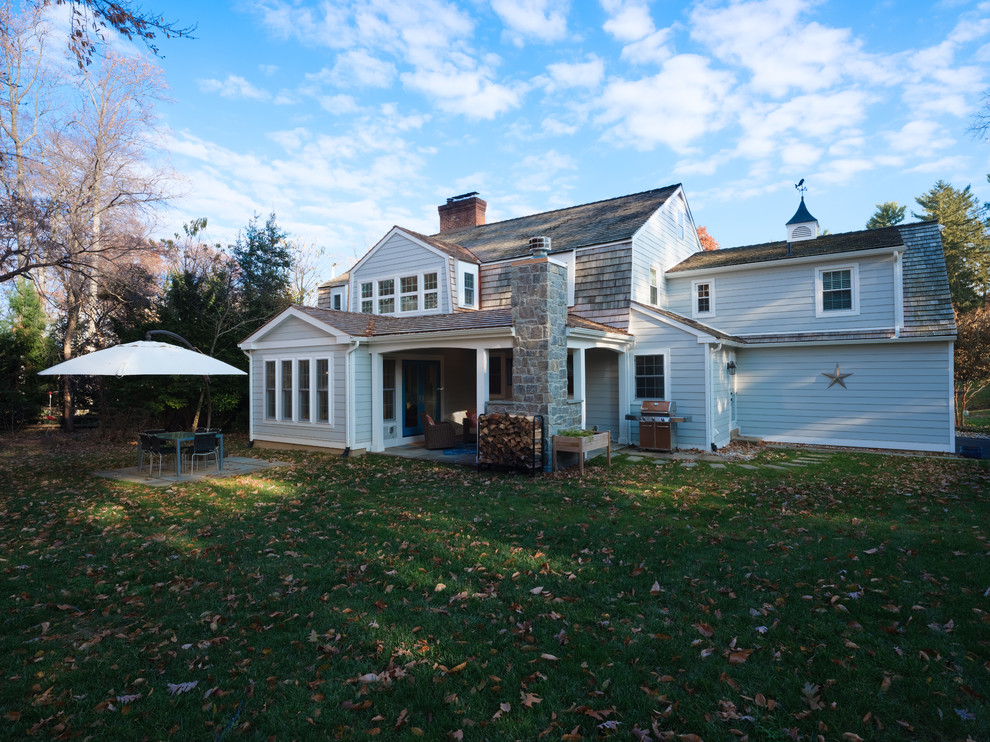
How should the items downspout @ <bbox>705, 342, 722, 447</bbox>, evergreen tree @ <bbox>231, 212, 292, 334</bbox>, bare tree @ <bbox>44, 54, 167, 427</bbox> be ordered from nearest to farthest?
downspout @ <bbox>705, 342, 722, 447</bbox>
bare tree @ <bbox>44, 54, 167, 427</bbox>
evergreen tree @ <bbox>231, 212, 292, 334</bbox>

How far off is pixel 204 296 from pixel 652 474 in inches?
592

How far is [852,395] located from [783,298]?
2.94 m

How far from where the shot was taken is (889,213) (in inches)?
1363

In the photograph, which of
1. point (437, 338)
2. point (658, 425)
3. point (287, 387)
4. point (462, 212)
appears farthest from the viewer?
point (462, 212)

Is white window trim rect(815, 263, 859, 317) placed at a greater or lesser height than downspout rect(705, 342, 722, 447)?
greater

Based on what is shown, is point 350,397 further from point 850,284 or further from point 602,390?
point 850,284

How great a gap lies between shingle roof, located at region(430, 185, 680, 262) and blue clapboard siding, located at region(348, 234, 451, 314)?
66.0 inches

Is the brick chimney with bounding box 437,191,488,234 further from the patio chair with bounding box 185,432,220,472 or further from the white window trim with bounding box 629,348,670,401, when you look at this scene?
the patio chair with bounding box 185,432,220,472

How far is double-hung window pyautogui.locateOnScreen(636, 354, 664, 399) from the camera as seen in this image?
12648mm

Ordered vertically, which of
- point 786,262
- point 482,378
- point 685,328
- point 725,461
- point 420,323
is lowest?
point 725,461

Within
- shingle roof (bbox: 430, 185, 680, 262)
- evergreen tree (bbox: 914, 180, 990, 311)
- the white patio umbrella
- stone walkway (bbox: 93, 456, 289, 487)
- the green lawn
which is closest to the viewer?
the green lawn

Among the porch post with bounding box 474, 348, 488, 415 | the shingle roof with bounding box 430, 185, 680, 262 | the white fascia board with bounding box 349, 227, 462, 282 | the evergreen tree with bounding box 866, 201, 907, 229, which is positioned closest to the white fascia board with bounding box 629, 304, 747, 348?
the shingle roof with bounding box 430, 185, 680, 262

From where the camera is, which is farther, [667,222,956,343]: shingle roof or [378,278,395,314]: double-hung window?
[378,278,395,314]: double-hung window

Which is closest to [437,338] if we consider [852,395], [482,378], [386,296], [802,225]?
[482,378]
